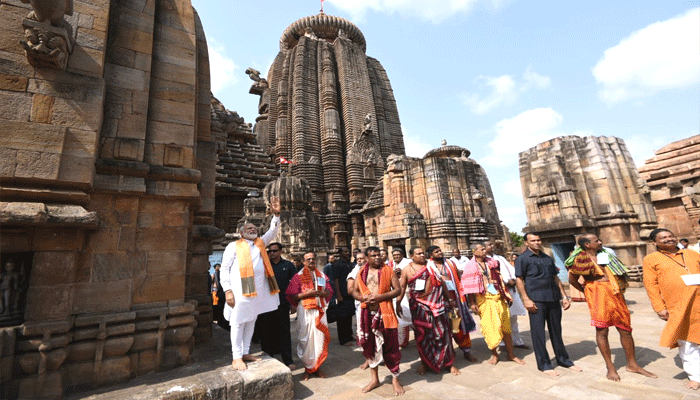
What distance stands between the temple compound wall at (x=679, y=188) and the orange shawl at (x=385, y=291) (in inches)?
449

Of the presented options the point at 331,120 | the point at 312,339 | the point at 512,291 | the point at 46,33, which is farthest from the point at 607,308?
the point at 331,120

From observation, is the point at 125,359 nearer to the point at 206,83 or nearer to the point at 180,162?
the point at 180,162

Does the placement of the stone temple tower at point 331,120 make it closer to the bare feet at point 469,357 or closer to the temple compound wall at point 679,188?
the temple compound wall at point 679,188

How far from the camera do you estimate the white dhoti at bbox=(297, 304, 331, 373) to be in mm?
3648

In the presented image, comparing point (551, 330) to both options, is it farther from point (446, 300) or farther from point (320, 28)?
point (320, 28)

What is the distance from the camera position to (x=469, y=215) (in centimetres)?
1229

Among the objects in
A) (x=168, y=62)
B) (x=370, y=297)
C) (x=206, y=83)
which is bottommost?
(x=370, y=297)

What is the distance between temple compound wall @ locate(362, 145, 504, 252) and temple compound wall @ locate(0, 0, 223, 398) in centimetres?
940

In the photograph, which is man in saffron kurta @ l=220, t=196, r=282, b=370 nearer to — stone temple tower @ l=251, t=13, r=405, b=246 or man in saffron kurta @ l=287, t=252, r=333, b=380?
man in saffron kurta @ l=287, t=252, r=333, b=380

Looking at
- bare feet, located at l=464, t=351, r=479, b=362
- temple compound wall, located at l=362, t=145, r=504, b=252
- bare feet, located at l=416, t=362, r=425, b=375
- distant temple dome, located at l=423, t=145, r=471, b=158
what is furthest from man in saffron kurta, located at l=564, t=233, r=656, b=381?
distant temple dome, located at l=423, t=145, r=471, b=158

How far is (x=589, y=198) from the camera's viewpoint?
10.4 meters

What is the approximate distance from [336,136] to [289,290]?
23.3m

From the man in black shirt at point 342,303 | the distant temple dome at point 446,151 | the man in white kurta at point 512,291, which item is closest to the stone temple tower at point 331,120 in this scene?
the distant temple dome at point 446,151

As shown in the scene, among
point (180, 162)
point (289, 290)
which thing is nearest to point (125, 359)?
point (289, 290)
